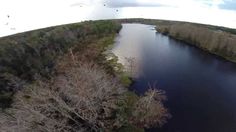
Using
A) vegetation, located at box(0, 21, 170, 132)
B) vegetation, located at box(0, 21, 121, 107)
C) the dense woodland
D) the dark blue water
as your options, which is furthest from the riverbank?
vegetation, located at box(0, 21, 170, 132)

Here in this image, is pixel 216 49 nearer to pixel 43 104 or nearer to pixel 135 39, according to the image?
pixel 135 39

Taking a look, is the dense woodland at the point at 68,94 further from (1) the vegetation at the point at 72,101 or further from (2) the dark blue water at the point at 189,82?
(2) the dark blue water at the point at 189,82

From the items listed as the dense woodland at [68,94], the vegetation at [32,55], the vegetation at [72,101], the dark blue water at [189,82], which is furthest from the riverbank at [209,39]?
the vegetation at [72,101]

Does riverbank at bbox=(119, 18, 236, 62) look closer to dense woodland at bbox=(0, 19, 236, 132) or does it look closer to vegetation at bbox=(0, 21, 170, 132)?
dense woodland at bbox=(0, 19, 236, 132)

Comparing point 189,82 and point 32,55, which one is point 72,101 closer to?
point 189,82

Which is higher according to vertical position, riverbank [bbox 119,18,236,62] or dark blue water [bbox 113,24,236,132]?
riverbank [bbox 119,18,236,62]

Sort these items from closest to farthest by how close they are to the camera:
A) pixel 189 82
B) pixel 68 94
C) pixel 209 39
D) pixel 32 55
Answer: pixel 68 94, pixel 189 82, pixel 32 55, pixel 209 39

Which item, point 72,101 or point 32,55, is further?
point 32,55

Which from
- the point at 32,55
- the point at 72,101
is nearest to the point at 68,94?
the point at 72,101

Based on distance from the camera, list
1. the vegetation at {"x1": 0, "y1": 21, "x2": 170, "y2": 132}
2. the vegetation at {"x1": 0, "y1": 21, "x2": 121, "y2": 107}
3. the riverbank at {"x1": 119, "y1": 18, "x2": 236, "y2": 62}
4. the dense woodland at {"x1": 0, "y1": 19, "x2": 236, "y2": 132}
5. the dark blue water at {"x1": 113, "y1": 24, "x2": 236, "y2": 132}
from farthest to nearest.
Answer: the riverbank at {"x1": 119, "y1": 18, "x2": 236, "y2": 62} < the vegetation at {"x1": 0, "y1": 21, "x2": 121, "y2": 107} < the dark blue water at {"x1": 113, "y1": 24, "x2": 236, "y2": 132} < the dense woodland at {"x1": 0, "y1": 19, "x2": 236, "y2": 132} < the vegetation at {"x1": 0, "y1": 21, "x2": 170, "y2": 132}
